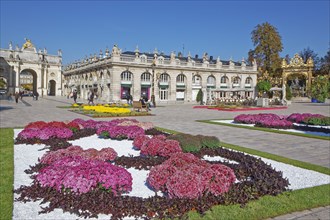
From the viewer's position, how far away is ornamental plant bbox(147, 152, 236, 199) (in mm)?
5410

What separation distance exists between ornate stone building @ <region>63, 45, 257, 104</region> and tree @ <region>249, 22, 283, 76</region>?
285cm

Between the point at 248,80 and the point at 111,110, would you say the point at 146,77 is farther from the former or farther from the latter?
the point at 111,110

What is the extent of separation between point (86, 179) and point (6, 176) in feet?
8.20

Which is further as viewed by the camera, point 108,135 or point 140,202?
point 108,135

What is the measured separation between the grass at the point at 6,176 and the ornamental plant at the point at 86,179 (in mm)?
643

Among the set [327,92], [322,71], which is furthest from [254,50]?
[327,92]

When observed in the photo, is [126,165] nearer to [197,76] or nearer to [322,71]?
[197,76]

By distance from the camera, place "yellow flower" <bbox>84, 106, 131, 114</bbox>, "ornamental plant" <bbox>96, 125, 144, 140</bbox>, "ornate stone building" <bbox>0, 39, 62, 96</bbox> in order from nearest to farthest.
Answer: "ornamental plant" <bbox>96, 125, 144, 140</bbox>, "yellow flower" <bbox>84, 106, 131, 114</bbox>, "ornate stone building" <bbox>0, 39, 62, 96</bbox>

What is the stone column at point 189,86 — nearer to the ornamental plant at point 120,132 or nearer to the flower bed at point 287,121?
the flower bed at point 287,121

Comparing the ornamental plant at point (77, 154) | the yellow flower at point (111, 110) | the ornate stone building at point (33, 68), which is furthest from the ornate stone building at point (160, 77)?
the ornamental plant at point (77, 154)

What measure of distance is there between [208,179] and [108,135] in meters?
7.45

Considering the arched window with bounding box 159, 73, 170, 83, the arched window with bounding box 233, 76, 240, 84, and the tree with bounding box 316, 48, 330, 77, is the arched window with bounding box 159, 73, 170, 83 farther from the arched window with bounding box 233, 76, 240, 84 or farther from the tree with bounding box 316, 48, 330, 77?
the tree with bounding box 316, 48, 330, 77

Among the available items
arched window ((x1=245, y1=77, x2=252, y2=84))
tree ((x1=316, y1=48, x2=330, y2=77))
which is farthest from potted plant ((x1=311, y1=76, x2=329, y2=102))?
tree ((x1=316, y1=48, x2=330, y2=77))

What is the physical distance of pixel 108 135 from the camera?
40.9ft
